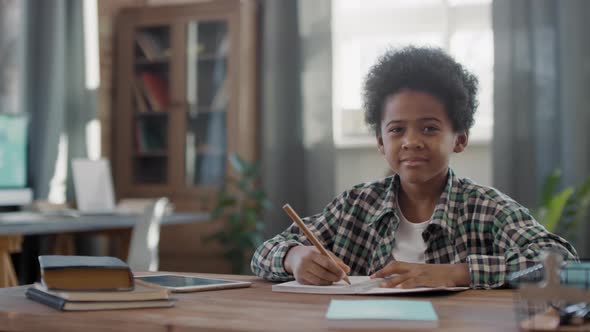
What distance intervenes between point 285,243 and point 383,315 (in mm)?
619

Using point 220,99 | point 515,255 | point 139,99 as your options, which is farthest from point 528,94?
point 515,255

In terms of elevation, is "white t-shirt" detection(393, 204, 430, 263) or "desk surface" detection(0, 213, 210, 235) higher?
"white t-shirt" detection(393, 204, 430, 263)

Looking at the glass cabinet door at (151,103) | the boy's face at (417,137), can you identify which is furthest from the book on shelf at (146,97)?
the boy's face at (417,137)

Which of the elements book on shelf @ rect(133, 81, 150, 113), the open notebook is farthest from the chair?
the open notebook

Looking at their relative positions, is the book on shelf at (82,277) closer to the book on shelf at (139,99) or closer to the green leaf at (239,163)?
the green leaf at (239,163)

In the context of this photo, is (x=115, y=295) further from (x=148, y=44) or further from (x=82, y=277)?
(x=148, y=44)

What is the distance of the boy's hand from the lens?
117 centimetres

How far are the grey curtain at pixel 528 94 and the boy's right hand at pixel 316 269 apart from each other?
268cm

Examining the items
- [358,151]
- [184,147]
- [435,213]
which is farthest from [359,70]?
[435,213]

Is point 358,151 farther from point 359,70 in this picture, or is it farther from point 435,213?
point 435,213

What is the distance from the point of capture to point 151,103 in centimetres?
466

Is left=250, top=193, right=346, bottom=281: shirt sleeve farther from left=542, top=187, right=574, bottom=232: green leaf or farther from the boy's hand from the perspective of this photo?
left=542, top=187, right=574, bottom=232: green leaf

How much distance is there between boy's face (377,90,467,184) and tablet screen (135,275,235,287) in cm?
→ 44

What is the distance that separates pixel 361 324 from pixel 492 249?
69 centimetres
